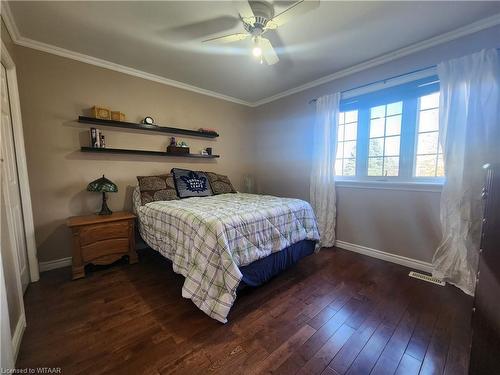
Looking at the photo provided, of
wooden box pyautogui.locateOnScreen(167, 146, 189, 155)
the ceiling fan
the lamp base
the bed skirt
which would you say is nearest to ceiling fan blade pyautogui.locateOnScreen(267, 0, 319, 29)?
the ceiling fan

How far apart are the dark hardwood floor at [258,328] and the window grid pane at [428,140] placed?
1.17 meters

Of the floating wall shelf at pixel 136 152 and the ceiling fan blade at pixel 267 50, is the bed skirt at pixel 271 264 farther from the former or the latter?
the floating wall shelf at pixel 136 152

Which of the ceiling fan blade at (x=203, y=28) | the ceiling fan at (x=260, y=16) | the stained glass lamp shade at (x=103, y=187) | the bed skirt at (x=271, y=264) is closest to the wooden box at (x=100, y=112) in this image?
the stained glass lamp shade at (x=103, y=187)

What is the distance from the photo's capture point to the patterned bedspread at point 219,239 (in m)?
1.53

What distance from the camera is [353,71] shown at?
270cm

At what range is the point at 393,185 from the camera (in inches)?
96.3

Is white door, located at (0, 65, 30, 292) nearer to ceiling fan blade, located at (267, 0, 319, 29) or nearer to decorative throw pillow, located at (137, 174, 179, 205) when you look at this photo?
decorative throw pillow, located at (137, 174, 179, 205)

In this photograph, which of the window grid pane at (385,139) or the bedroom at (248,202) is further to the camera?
the window grid pane at (385,139)

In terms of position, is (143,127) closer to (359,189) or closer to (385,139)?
(359,189)

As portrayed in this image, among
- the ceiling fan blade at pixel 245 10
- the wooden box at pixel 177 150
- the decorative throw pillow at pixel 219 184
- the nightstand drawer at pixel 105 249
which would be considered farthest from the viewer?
the decorative throw pillow at pixel 219 184

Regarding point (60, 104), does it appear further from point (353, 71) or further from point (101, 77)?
point (353, 71)

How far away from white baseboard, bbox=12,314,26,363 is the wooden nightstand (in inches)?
27.5

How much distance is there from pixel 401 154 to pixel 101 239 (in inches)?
135

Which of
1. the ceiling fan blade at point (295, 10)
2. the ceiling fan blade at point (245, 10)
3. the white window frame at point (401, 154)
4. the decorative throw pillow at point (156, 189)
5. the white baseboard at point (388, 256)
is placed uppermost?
the ceiling fan blade at point (245, 10)
